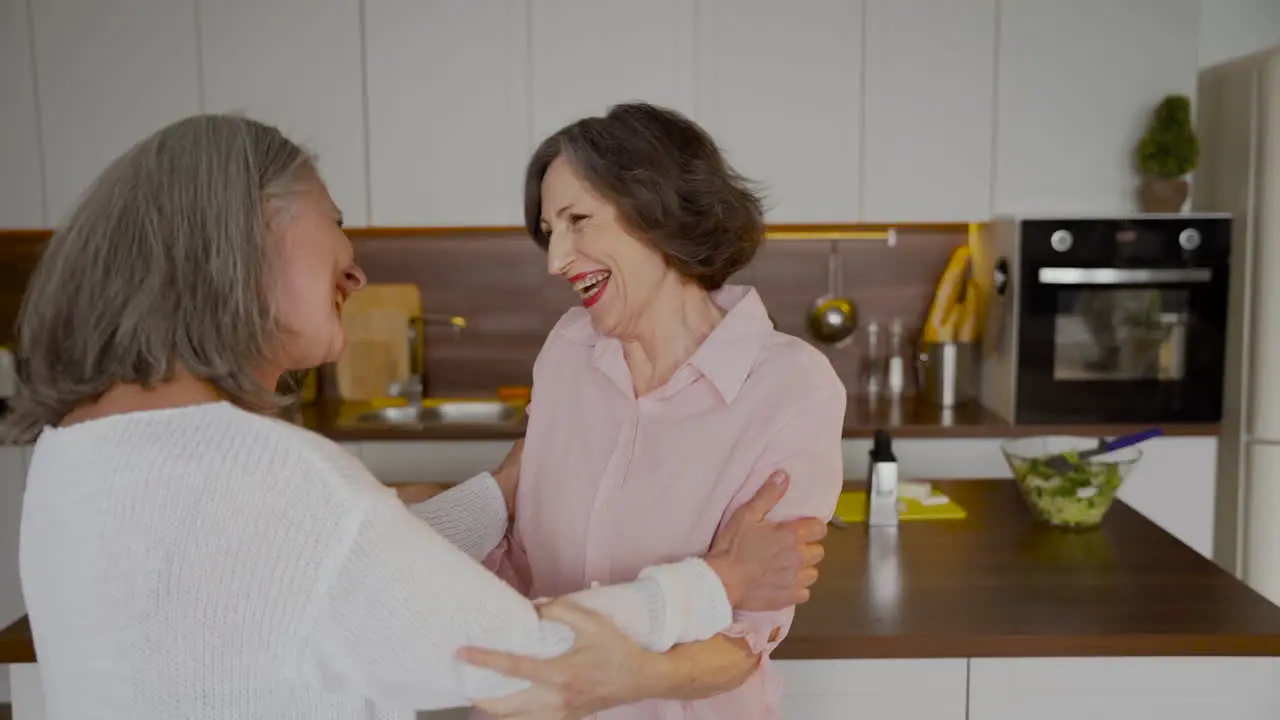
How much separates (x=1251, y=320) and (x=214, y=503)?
299cm

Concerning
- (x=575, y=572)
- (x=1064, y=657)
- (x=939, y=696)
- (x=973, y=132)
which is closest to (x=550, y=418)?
(x=575, y=572)

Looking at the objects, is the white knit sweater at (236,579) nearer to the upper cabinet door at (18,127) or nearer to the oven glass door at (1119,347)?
the oven glass door at (1119,347)

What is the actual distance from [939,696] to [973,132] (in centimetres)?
210

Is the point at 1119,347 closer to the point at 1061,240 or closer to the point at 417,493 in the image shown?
the point at 1061,240

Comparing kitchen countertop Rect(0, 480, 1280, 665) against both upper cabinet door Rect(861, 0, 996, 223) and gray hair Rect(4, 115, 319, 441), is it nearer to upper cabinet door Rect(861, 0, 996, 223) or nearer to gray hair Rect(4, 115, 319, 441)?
gray hair Rect(4, 115, 319, 441)

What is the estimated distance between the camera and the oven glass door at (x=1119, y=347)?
3129mm

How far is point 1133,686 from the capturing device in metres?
1.58

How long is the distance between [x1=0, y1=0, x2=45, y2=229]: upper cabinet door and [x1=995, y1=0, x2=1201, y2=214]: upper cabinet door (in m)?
2.85

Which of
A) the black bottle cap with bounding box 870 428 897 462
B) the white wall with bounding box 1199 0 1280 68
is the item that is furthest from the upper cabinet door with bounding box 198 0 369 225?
the white wall with bounding box 1199 0 1280 68

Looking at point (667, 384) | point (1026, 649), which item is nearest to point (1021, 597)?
point (1026, 649)

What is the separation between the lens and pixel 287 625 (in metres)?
0.89

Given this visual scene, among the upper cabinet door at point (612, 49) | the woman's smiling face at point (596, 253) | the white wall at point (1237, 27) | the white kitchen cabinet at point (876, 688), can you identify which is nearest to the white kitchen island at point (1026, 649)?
the white kitchen cabinet at point (876, 688)

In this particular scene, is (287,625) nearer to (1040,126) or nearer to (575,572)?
(575,572)

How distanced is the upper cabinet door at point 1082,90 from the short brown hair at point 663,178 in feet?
6.81
